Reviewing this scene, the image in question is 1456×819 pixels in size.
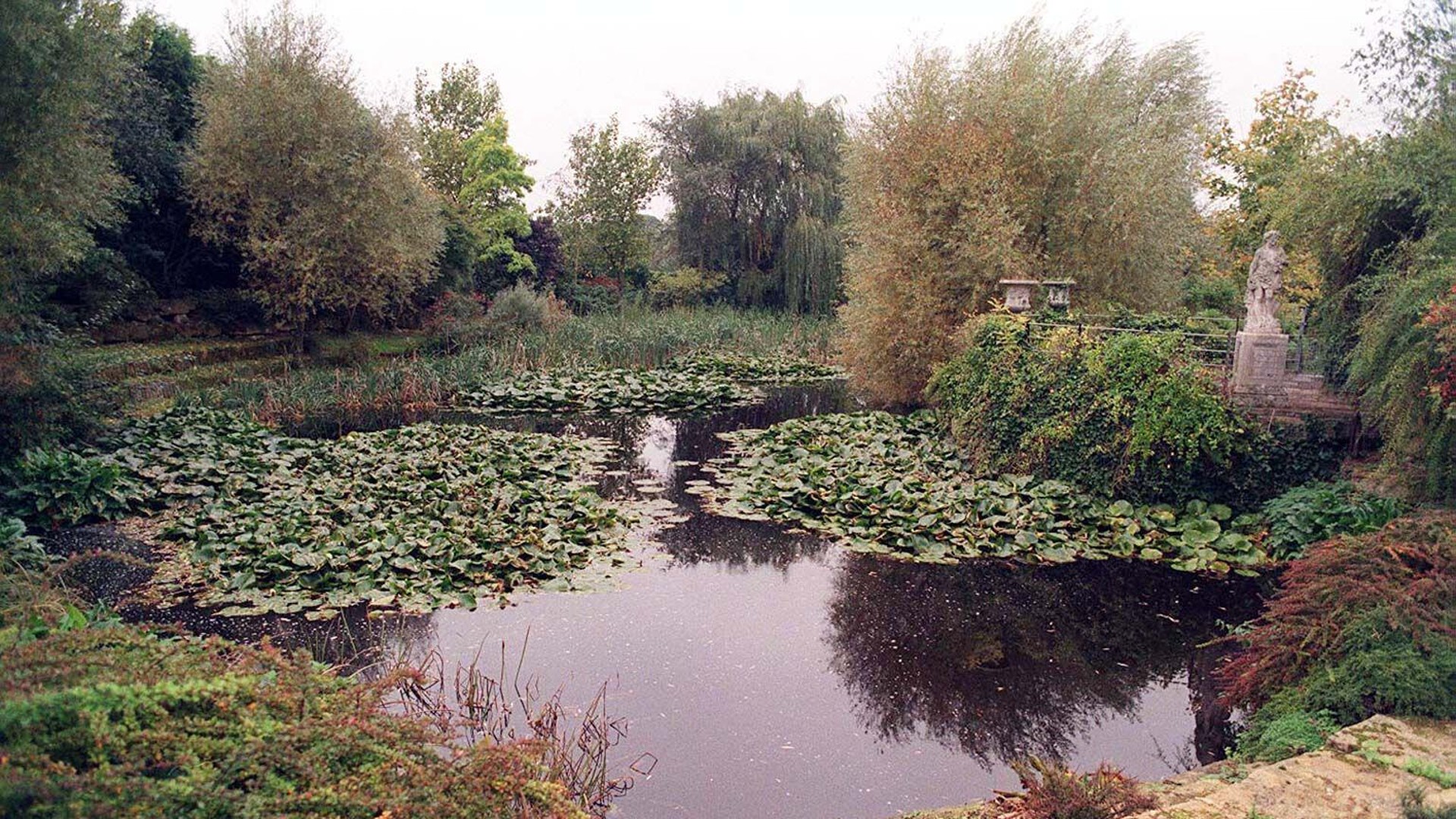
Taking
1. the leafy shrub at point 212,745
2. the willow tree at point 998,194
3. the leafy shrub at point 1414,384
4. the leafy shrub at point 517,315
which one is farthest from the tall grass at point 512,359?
the leafy shrub at point 1414,384

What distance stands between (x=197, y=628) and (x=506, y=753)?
384 cm

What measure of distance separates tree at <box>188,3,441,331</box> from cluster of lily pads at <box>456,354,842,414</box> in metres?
3.68

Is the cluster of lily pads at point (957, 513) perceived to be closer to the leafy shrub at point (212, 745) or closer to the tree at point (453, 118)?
the leafy shrub at point (212, 745)

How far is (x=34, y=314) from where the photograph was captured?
29.5 feet

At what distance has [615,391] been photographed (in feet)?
53.7

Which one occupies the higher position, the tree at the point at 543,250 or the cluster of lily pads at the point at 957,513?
the tree at the point at 543,250

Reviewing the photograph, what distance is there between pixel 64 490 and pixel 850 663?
22.5 feet

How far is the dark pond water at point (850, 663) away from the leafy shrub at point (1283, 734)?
283mm

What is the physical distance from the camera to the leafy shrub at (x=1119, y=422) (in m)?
8.69

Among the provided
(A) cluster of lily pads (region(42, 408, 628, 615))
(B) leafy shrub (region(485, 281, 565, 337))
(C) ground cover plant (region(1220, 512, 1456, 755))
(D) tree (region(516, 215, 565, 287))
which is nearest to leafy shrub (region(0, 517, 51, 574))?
(A) cluster of lily pads (region(42, 408, 628, 615))

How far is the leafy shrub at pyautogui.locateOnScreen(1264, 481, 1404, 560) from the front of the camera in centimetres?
757

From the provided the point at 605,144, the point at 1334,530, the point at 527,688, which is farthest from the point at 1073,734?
the point at 605,144

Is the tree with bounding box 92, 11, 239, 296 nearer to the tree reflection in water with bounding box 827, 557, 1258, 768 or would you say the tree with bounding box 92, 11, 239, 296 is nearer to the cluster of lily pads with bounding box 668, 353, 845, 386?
the cluster of lily pads with bounding box 668, 353, 845, 386

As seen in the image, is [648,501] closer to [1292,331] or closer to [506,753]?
[506,753]
